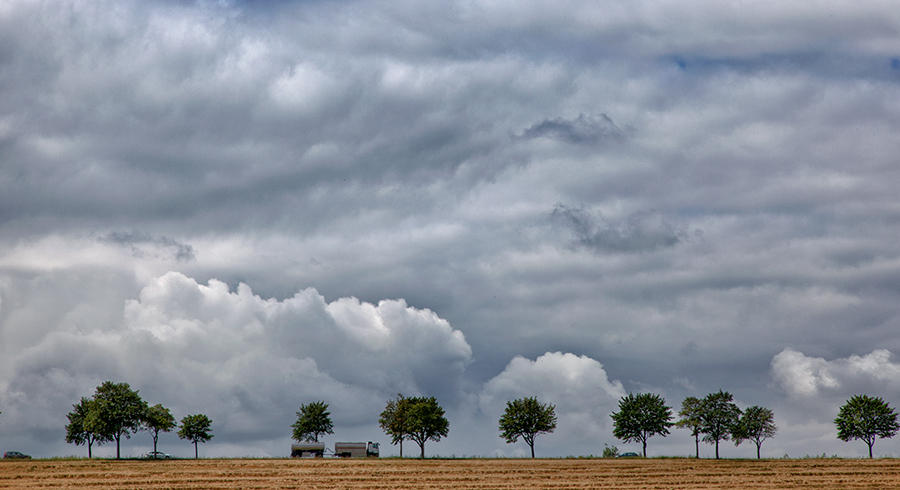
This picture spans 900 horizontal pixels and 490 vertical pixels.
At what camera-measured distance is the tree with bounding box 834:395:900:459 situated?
127250mm

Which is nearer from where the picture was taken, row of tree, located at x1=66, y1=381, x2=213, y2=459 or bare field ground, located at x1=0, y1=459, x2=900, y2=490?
bare field ground, located at x1=0, y1=459, x2=900, y2=490

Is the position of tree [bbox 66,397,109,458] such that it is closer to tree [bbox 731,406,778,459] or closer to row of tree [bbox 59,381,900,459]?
row of tree [bbox 59,381,900,459]

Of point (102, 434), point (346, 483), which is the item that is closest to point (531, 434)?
point (346, 483)

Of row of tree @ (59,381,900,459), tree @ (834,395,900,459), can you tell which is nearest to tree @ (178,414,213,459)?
row of tree @ (59,381,900,459)

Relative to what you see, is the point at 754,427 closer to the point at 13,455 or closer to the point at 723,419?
the point at 723,419

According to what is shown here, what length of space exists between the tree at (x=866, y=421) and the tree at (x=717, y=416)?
15871 millimetres

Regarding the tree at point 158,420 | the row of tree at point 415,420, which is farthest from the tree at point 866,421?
the tree at point 158,420

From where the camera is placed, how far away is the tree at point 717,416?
128875mm

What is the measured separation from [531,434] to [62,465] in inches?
2681

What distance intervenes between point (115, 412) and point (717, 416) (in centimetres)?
9162

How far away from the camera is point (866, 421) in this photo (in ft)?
419

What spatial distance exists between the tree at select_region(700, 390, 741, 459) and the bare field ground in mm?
15672

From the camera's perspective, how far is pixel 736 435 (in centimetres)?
13012

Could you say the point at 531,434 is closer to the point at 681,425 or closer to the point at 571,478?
the point at 681,425
